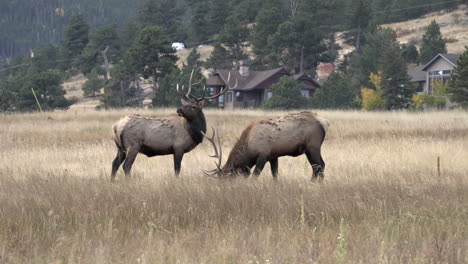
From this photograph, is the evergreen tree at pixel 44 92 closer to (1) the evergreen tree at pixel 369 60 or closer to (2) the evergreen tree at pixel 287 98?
(2) the evergreen tree at pixel 287 98

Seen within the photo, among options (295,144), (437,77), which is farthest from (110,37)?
(295,144)

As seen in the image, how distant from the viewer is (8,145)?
61.9 ft

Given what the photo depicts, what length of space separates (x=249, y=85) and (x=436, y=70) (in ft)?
63.6

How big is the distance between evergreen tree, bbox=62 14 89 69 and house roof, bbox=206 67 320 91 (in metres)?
35.1

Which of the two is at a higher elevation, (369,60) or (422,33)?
(422,33)

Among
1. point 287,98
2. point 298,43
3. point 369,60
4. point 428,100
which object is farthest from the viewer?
point 298,43

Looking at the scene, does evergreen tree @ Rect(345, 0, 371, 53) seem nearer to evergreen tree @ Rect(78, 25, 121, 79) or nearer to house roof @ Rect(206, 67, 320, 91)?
house roof @ Rect(206, 67, 320, 91)

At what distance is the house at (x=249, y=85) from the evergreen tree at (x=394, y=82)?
40.5 ft

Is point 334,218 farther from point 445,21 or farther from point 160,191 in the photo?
point 445,21

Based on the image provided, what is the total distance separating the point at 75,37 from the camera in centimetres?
9519

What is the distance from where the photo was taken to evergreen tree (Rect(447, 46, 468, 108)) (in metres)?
41.8

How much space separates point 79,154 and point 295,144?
760 cm

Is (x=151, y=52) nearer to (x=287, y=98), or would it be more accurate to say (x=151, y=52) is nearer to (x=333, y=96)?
(x=287, y=98)

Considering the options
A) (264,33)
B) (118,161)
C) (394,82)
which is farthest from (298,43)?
(118,161)
